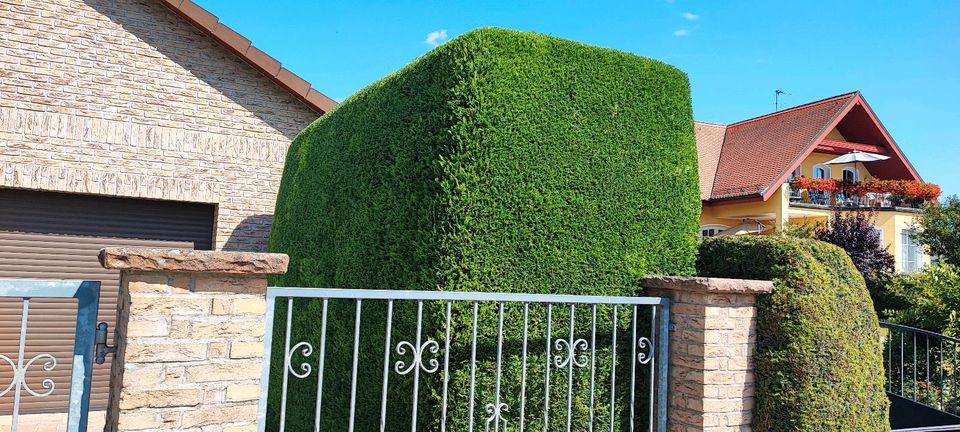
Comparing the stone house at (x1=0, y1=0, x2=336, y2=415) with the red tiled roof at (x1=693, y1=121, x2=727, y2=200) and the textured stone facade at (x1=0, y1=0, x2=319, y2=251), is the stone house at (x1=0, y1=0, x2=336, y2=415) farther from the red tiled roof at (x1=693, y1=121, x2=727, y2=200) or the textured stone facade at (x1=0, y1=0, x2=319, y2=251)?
the red tiled roof at (x1=693, y1=121, x2=727, y2=200)

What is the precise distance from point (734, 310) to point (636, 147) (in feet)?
4.11

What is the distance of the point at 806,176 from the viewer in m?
21.7

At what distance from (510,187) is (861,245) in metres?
14.6

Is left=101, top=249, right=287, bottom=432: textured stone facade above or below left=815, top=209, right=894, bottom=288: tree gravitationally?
below

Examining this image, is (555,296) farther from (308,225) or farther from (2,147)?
(2,147)

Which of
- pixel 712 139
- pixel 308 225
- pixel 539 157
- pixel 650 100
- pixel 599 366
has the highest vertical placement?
pixel 712 139

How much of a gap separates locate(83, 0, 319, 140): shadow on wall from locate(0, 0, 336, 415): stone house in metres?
0.02

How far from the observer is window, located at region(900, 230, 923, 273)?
21973 mm

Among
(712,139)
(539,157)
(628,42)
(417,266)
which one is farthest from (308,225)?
(712,139)

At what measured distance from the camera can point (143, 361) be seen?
104 inches

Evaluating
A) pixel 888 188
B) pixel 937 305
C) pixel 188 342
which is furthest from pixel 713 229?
pixel 188 342

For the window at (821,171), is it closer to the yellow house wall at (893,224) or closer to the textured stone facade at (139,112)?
the yellow house wall at (893,224)

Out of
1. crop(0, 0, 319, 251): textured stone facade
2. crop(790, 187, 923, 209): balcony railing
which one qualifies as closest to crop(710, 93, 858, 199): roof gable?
crop(790, 187, 923, 209): balcony railing

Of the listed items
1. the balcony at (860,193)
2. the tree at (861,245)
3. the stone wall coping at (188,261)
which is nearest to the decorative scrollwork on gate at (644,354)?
the stone wall coping at (188,261)
